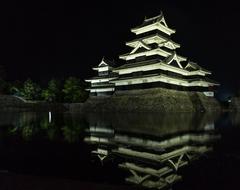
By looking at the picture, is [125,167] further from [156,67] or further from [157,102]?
[156,67]

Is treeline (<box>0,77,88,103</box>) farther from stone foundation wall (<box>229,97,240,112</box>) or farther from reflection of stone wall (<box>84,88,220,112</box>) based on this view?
stone foundation wall (<box>229,97,240,112</box>)

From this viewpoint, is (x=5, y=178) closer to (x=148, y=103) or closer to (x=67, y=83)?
(x=148, y=103)

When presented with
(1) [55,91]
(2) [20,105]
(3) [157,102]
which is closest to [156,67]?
(3) [157,102]

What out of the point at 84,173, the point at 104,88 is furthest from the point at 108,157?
the point at 104,88

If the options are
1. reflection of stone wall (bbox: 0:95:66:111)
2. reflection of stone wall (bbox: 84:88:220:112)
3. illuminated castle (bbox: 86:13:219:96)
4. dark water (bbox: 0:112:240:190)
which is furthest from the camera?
reflection of stone wall (bbox: 0:95:66:111)

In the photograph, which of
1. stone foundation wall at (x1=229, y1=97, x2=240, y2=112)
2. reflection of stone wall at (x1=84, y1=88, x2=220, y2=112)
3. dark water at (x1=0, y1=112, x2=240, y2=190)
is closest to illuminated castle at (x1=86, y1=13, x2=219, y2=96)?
reflection of stone wall at (x1=84, y1=88, x2=220, y2=112)

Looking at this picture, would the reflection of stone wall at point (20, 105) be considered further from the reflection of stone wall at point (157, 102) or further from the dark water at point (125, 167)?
the dark water at point (125, 167)

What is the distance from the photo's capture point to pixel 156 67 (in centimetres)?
3234

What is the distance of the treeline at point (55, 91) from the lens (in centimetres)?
4975

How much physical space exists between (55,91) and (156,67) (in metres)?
30.2

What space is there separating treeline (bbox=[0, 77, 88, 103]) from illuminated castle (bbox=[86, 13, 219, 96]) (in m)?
11.3

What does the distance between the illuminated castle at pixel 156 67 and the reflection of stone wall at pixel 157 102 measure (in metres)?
1.50

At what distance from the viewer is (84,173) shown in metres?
4.56

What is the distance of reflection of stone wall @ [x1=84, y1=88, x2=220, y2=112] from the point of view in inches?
1166
